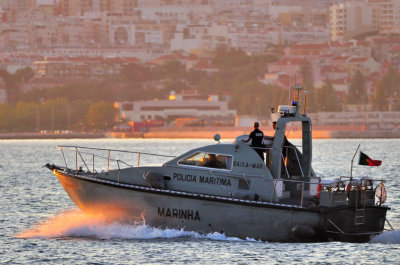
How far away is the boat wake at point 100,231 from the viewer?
2891 cm

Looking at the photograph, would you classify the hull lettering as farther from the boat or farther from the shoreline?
the shoreline

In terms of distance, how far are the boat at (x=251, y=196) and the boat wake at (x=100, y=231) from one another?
0.57 feet

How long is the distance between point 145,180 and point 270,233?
3.42 meters

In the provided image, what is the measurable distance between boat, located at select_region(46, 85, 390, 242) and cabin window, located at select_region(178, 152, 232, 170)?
0.02 m

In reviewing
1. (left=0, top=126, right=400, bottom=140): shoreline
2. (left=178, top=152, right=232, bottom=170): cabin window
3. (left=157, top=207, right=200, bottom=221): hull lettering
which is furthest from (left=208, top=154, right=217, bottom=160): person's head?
(left=0, top=126, right=400, bottom=140): shoreline

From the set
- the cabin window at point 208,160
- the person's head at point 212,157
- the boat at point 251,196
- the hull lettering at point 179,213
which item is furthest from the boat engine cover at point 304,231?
the person's head at point 212,157

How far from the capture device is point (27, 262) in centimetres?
2722

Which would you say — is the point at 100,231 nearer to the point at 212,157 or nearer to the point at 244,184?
the point at 212,157

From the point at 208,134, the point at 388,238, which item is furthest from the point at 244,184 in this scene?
the point at 208,134

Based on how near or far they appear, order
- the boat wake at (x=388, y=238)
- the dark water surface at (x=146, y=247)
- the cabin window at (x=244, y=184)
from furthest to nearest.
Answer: the boat wake at (x=388, y=238)
the cabin window at (x=244, y=184)
the dark water surface at (x=146, y=247)

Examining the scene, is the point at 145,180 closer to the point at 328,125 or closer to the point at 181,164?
the point at 181,164

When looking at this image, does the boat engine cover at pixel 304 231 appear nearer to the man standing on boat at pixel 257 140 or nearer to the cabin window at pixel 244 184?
the cabin window at pixel 244 184

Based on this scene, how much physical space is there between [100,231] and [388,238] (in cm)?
698

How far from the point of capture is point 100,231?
99.0 ft
